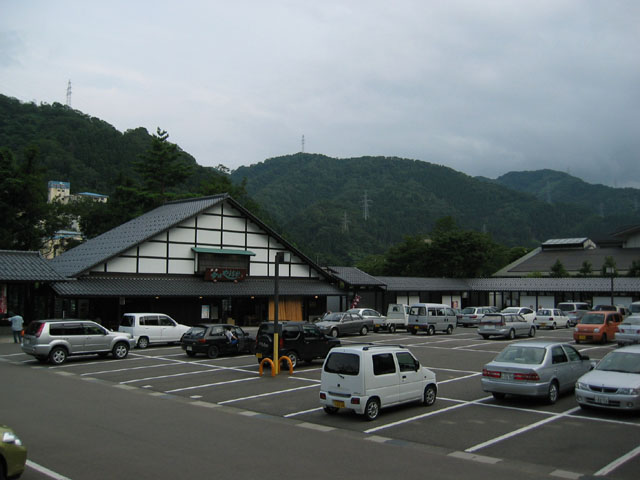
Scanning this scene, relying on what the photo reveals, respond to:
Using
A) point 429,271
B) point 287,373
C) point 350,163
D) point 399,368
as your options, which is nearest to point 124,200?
point 429,271

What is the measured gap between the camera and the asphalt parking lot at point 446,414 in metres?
9.89

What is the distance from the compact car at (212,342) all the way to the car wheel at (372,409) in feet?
41.2

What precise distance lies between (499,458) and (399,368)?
3787 millimetres

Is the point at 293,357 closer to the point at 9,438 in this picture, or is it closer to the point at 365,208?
the point at 9,438

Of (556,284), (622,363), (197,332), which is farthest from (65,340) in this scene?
(556,284)

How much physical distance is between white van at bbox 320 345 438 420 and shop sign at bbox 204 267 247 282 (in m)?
26.2

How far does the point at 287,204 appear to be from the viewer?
133250mm

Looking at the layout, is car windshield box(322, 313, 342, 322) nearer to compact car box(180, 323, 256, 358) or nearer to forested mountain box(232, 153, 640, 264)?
compact car box(180, 323, 256, 358)

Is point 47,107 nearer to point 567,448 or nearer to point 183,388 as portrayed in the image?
point 183,388

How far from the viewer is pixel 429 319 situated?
35.8m

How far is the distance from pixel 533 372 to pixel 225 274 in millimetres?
28061

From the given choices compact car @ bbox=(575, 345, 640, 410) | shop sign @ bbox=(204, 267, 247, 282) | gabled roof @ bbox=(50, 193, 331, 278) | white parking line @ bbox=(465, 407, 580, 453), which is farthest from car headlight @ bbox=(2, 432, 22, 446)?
shop sign @ bbox=(204, 267, 247, 282)

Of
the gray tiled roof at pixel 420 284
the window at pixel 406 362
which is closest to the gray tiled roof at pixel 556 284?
the gray tiled roof at pixel 420 284

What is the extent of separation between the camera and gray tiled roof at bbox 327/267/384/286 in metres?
45.6
